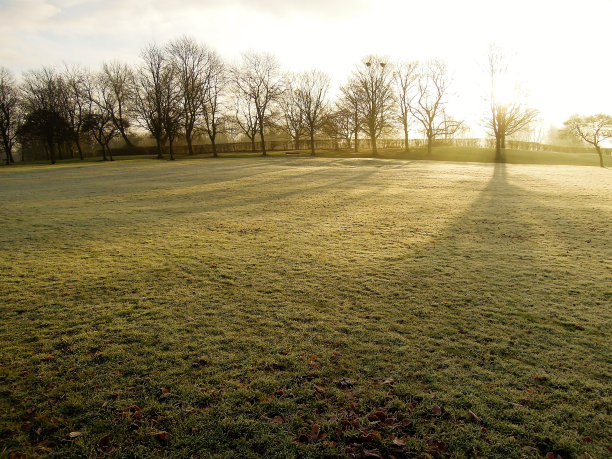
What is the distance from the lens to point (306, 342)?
5016 mm

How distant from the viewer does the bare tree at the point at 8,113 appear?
195 ft

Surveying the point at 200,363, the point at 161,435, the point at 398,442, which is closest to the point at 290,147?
the point at 200,363

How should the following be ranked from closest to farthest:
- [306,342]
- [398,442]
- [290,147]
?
[398,442] → [306,342] → [290,147]

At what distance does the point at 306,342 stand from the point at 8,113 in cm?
7711

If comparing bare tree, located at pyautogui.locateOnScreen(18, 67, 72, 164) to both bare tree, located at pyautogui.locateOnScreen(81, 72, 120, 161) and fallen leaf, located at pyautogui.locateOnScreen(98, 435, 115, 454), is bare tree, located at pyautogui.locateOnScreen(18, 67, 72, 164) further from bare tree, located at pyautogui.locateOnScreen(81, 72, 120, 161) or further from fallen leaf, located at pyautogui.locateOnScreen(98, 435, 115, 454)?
fallen leaf, located at pyautogui.locateOnScreen(98, 435, 115, 454)

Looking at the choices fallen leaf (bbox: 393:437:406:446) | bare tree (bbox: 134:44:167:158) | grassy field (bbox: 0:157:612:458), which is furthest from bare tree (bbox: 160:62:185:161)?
fallen leaf (bbox: 393:437:406:446)

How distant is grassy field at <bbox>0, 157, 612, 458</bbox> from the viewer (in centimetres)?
350

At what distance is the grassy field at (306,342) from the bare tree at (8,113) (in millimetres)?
64497

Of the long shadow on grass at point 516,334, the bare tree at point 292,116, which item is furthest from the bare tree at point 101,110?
the long shadow on grass at point 516,334

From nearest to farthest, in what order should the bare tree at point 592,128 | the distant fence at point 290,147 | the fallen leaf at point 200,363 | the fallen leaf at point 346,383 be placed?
the fallen leaf at point 346,383 < the fallen leaf at point 200,363 < the bare tree at point 592,128 < the distant fence at point 290,147

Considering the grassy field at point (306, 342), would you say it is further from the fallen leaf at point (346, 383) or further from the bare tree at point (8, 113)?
the bare tree at point (8, 113)

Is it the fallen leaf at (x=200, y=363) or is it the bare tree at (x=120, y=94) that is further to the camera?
the bare tree at (x=120, y=94)

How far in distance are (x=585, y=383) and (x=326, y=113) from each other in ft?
222

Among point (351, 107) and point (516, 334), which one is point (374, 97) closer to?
point (351, 107)
